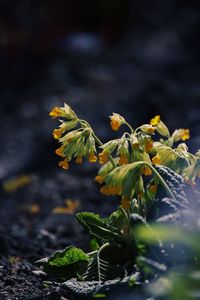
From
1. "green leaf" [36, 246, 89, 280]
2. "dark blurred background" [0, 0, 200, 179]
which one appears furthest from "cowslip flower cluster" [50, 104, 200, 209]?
"dark blurred background" [0, 0, 200, 179]

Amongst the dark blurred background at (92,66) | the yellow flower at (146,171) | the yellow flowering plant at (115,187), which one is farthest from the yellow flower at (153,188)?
the dark blurred background at (92,66)

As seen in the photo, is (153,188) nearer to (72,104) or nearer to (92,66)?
(72,104)

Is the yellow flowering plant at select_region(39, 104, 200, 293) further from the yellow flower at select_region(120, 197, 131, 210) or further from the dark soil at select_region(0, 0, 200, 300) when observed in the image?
the dark soil at select_region(0, 0, 200, 300)

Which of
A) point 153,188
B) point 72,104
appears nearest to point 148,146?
point 153,188

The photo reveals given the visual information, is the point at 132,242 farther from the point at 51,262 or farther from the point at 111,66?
the point at 111,66

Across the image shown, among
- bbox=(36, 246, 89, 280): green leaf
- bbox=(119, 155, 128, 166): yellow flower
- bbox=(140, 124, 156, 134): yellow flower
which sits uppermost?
bbox=(140, 124, 156, 134): yellow flower

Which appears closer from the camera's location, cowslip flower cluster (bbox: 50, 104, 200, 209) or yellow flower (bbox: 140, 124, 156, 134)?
cowslip flower cluster (bbox: 50, 104, 200, 209)

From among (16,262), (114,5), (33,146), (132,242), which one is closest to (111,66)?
(114,5)
